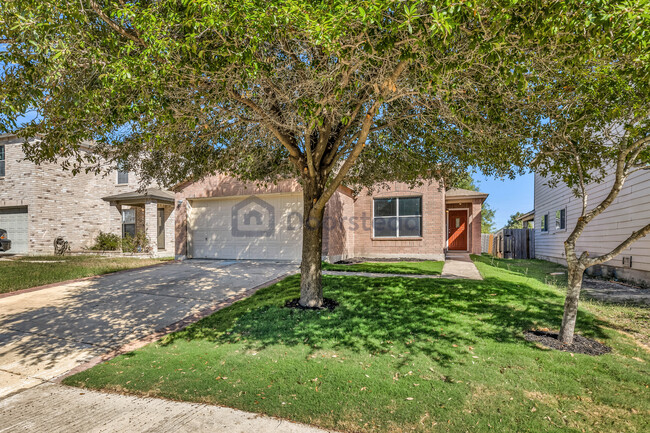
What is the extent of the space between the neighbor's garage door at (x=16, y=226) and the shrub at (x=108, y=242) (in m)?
3.13

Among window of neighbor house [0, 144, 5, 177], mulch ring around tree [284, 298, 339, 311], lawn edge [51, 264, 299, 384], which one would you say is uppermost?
window of neighbor house [0, 144, 5, 177]

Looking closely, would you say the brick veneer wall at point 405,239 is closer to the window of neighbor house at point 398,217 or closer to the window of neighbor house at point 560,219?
the window of neighbor house at point 398,217

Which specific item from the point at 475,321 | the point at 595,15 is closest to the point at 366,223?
the point at 475,321

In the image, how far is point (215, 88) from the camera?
503cm

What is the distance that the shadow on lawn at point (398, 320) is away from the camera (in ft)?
15.5

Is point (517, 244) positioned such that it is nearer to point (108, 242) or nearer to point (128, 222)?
point (128, 222)

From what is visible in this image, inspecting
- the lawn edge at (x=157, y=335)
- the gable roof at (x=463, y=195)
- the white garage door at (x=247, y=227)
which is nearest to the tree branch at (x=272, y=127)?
the lawn edge at (x=157, y=335)

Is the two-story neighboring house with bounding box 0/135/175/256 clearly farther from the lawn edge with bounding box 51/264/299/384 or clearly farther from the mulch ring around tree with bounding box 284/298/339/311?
the mulch ring around tree with bounding box 284/298/339/311

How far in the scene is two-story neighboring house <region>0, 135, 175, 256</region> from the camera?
54.4 ft

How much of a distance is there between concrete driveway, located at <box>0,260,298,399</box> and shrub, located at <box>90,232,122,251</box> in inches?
307

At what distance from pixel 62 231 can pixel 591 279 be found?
881 inches

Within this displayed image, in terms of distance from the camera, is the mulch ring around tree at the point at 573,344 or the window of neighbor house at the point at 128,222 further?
the window of neighbor house at the point at 128,222

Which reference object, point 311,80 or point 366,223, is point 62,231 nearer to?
point 366,223

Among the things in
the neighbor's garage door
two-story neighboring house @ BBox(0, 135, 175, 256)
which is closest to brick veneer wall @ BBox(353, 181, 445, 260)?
two-story neighboring house @ BBox(0, 135, 175, 256)
